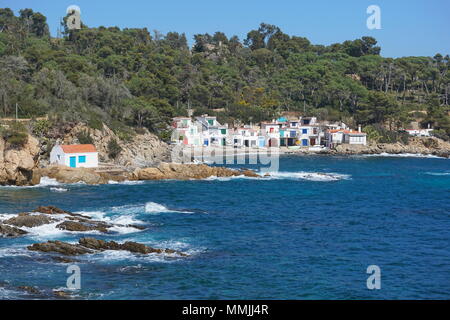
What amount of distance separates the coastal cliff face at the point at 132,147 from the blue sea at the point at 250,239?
34.6 ft

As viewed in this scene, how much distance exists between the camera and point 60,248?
25.4 metres

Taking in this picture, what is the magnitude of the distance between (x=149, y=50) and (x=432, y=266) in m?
88.9

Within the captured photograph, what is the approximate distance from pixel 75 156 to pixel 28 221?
861 inches

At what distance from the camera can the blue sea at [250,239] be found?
21.5 meters

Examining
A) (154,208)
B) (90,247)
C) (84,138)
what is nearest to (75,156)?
(84,138)

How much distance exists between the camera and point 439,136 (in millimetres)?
92125

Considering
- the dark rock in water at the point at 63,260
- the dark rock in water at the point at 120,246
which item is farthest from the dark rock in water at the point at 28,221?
the dark rock in water at the point at 63,260

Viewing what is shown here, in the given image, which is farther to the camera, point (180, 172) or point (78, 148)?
point (180, 172)

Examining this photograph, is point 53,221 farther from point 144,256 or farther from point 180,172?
point 180,172

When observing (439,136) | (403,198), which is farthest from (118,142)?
(439,136)

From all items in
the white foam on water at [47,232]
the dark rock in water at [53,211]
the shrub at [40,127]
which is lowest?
the white foam on water at [47,232]

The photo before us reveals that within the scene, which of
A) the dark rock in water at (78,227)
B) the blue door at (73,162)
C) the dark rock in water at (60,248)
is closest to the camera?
the dark rock in water at (60,248)

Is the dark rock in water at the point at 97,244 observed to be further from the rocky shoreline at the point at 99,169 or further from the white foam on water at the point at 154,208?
the rocky shoreline at the point at 99,169
